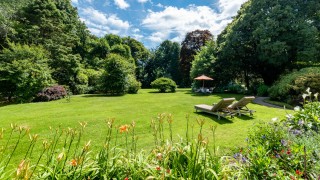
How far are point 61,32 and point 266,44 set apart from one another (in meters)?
21.1

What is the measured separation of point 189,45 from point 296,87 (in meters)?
24.4

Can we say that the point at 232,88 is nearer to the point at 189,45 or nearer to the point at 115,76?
the point at 115,76

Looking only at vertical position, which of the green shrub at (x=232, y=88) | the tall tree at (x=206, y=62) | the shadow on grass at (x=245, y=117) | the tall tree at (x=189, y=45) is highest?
the tall tree at (x=189, y=45)

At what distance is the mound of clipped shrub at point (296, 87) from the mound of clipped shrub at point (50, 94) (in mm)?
16196

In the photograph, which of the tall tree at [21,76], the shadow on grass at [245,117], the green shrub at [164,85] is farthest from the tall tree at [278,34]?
the tall tree at [21,76]

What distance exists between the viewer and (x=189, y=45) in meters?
35.3

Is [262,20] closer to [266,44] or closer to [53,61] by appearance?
[266,44]

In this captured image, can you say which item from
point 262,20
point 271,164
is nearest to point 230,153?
point 271,164

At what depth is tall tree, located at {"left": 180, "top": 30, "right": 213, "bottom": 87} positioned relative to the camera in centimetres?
3500

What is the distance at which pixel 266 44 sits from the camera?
17188 mm

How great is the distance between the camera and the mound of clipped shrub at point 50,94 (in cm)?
1483

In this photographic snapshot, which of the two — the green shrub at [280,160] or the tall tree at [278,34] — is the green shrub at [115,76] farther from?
the green shrub at [280,160]

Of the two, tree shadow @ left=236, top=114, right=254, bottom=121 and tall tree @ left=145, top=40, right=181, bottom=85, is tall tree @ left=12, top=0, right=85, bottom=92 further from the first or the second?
tree shadow @ left=236, top=114, right=254, bottom=121

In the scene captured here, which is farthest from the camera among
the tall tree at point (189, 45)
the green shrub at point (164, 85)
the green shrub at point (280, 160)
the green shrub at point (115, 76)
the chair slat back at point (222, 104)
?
the tall tree at point (189, 45)
